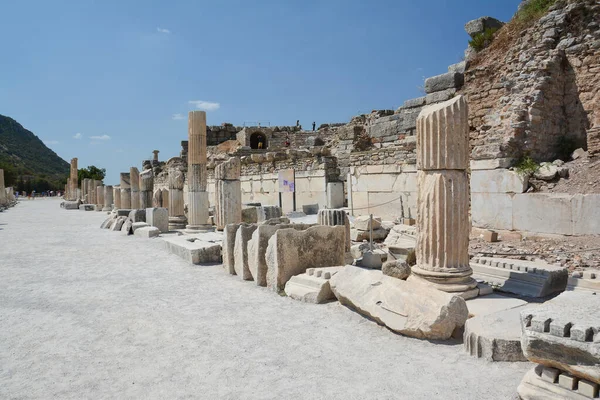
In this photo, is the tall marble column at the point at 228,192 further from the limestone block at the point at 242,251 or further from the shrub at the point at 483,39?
the shrub at the point at 483,39

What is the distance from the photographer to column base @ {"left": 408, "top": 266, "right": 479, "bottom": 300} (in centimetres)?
469

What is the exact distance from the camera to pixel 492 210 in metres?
9.77

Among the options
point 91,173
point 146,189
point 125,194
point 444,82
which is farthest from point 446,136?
point 91,173

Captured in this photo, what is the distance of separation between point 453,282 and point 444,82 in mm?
10417

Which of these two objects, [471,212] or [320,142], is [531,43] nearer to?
[471,212]

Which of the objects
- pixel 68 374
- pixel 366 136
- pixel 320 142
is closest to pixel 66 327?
pixel 68 374

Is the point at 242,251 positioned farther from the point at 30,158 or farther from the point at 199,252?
the point at 30,158

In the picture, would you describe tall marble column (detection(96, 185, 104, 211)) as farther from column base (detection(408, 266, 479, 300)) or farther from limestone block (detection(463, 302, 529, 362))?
limestone block (detection(463, 302, 529, 362))

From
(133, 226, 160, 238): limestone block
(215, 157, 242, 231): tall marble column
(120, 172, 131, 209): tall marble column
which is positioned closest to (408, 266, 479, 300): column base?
(215, 157, 242, 231): tall marble column

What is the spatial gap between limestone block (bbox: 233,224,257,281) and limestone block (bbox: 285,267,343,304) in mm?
1149

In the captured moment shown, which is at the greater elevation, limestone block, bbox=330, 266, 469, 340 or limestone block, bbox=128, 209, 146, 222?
limestone block, bbox=128, 209, 146, 222

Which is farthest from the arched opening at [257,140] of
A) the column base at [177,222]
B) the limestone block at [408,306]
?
the limestone block at [408,306]

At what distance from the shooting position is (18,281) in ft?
22.8

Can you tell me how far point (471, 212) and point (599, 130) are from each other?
314cm
